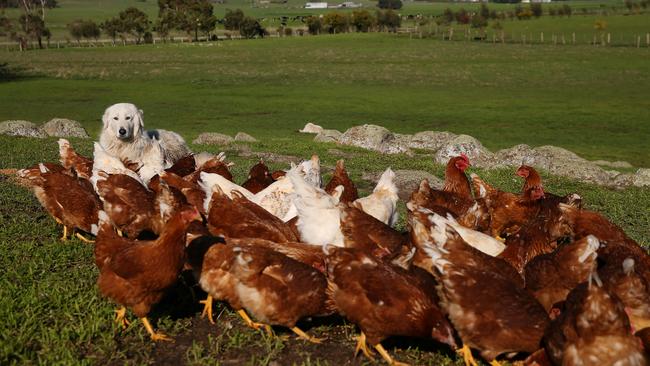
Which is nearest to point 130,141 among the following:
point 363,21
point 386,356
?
point 386,356

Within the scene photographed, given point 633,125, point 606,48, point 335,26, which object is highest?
point 335,26

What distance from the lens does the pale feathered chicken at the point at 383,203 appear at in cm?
883

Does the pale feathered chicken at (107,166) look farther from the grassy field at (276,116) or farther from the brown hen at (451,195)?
the brown hen at (451,195)

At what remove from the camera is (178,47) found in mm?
86188

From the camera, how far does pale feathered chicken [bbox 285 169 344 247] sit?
7.78 metres

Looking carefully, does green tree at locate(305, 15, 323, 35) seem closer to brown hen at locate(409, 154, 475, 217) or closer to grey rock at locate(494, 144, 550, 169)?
grey rock at locate(494, 144, 550, 169)

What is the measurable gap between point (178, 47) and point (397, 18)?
5461 cm

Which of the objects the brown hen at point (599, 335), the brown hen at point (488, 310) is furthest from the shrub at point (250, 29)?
the brown hen at point (599, 335)

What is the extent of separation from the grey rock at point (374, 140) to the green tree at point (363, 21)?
→ 4066 inches

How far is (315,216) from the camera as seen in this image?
25.8ft

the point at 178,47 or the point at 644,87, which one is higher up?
the point at 178,47

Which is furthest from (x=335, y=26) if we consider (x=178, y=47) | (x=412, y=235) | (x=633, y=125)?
(x=412, y=235)

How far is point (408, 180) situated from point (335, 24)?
111245 millimetres

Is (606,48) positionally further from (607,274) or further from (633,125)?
(607,274)
